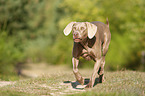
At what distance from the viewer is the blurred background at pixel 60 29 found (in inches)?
667

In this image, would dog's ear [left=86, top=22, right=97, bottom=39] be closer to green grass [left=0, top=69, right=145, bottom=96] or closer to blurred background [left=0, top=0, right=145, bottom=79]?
green grass [left=0, top=69, right=145, bottom=96]

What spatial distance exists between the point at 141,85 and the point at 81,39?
2.56 meters

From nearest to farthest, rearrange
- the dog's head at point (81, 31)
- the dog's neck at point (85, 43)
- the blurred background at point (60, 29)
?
the dog's head at point (81, 31) → the dog's neck at point (85, 43) → the blurred background at point (60, 29)

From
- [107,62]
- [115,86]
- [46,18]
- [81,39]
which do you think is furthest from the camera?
[46,18]

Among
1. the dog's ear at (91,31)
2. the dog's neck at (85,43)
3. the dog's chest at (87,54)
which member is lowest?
the dog's chest at (87,54)

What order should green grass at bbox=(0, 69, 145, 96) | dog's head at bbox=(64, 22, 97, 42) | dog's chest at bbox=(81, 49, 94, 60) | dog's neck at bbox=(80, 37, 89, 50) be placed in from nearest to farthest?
green grass at bbox=(0, 69, 145, 96)
dog's head at bbox=(64, 22, 97, 42)
dog's neck at bbox=(80, 37, 89, 50)
dog's chest at bbox=(81, 49, 94, 60)

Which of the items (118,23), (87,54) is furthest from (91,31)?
(118,23)

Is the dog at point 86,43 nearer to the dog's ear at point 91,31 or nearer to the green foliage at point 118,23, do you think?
the dog's ear at point 91,31

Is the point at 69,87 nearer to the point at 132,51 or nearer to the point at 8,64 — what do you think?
the point at 8,64

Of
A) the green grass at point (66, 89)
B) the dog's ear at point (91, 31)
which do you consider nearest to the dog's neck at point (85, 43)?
the dog's ear at point (91, 31)

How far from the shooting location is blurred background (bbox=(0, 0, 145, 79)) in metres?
17.0

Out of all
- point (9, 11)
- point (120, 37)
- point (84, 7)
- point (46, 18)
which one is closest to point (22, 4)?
point (9, 11)

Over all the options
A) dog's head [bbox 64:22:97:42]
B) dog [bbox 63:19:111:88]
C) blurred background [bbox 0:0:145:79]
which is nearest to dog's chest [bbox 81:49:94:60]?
dog [bbox 63:19:111:88]

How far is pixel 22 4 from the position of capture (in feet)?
60.7
